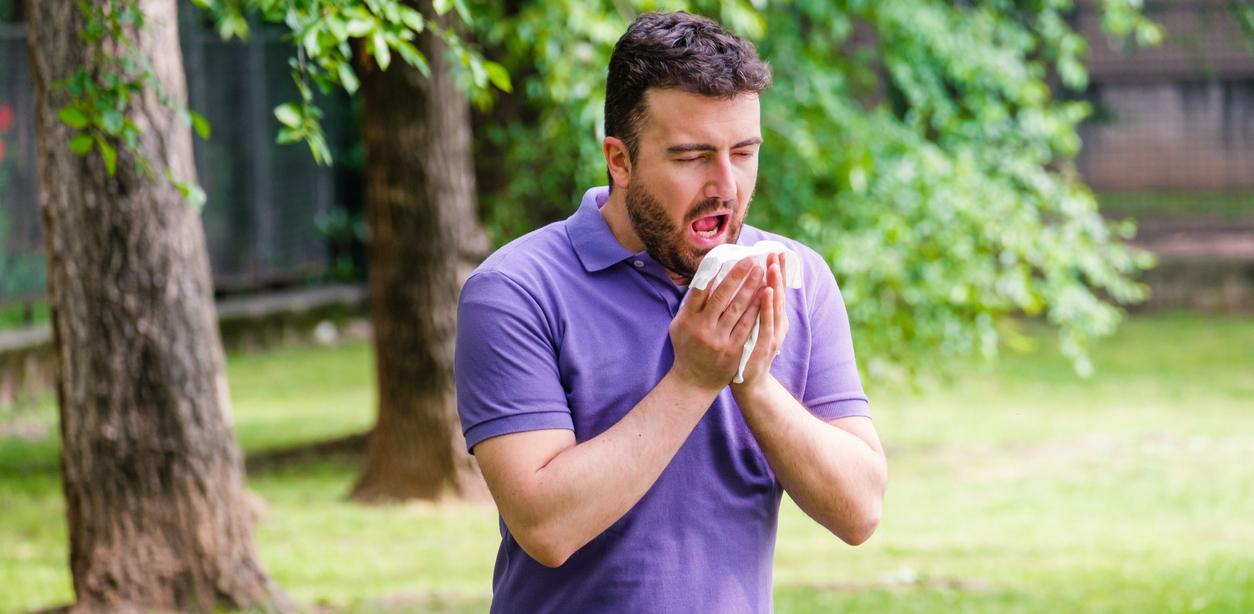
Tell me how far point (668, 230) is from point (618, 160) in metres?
0.16

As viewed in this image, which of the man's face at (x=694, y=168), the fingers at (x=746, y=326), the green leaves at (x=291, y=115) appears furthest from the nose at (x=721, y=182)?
the green leaves at (x=291, y=115)

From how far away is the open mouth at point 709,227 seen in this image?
2.72 m

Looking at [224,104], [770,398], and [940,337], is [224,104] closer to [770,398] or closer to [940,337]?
[940,337]

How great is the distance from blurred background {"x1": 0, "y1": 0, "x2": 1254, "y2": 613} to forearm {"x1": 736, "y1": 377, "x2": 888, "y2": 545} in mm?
2657

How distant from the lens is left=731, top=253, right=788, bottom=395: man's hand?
100 inches

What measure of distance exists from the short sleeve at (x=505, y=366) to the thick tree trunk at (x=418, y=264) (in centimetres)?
683

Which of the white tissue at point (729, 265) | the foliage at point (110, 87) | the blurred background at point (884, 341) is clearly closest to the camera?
the white tissue at point (729, 265)

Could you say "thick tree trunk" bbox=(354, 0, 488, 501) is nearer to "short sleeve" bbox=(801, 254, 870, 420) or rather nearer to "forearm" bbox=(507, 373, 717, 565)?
"short sleeve" bbox=(801, 254, 870, 420)

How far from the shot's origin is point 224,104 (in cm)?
1656

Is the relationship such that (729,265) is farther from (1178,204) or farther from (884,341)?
(1178,204)

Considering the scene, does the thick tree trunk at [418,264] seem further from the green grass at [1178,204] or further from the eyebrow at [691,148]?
the green grass at [1178,204]

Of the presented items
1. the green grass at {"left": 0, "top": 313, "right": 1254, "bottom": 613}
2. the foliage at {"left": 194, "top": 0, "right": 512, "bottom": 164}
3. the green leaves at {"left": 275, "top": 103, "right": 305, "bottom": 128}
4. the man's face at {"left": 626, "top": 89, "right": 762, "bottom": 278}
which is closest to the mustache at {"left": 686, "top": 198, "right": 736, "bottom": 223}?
the man's face at {"left": 626, "top": 89, "right": 762, "bottom": 278}

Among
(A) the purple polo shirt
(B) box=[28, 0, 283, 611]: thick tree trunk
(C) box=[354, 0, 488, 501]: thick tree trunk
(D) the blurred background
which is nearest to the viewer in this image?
(A) the purple polo shirt

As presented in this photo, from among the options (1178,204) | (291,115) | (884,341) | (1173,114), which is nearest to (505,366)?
(291,115)
